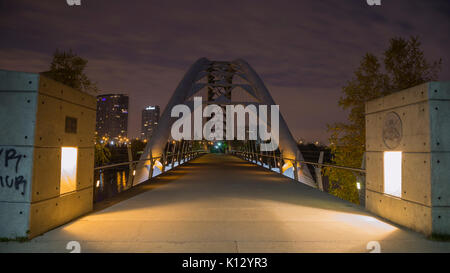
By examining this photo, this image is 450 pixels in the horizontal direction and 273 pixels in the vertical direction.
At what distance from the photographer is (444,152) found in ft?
12.8

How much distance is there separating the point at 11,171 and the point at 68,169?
0.98 m

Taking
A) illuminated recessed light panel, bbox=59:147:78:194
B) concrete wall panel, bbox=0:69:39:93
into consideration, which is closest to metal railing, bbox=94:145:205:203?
illuminated recessed light panel, bbox=59:147:78:194

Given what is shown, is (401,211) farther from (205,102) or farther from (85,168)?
(205,102)

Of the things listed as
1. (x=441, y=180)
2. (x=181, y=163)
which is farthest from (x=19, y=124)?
(x=181, y=163)

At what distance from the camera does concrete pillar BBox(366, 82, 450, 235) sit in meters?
3.89

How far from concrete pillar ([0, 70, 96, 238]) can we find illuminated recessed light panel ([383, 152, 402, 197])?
4847 millimetres

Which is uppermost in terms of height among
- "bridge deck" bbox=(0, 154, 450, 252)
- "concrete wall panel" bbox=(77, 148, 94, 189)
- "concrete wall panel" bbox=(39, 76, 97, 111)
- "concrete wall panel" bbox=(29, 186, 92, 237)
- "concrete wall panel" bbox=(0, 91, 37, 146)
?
"concrete wall panel" bbox=(39, 76, 97, 111)

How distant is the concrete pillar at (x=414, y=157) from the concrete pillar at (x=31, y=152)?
4.75 m

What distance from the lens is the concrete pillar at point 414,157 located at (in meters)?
3.89

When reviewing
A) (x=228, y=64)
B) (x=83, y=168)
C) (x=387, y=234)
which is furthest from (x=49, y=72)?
(x=228, y=64)

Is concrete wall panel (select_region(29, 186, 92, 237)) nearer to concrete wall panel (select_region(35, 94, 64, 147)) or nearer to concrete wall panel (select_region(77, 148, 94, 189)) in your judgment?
concrete wall panel (select_region(77, 148, 94, 189))
